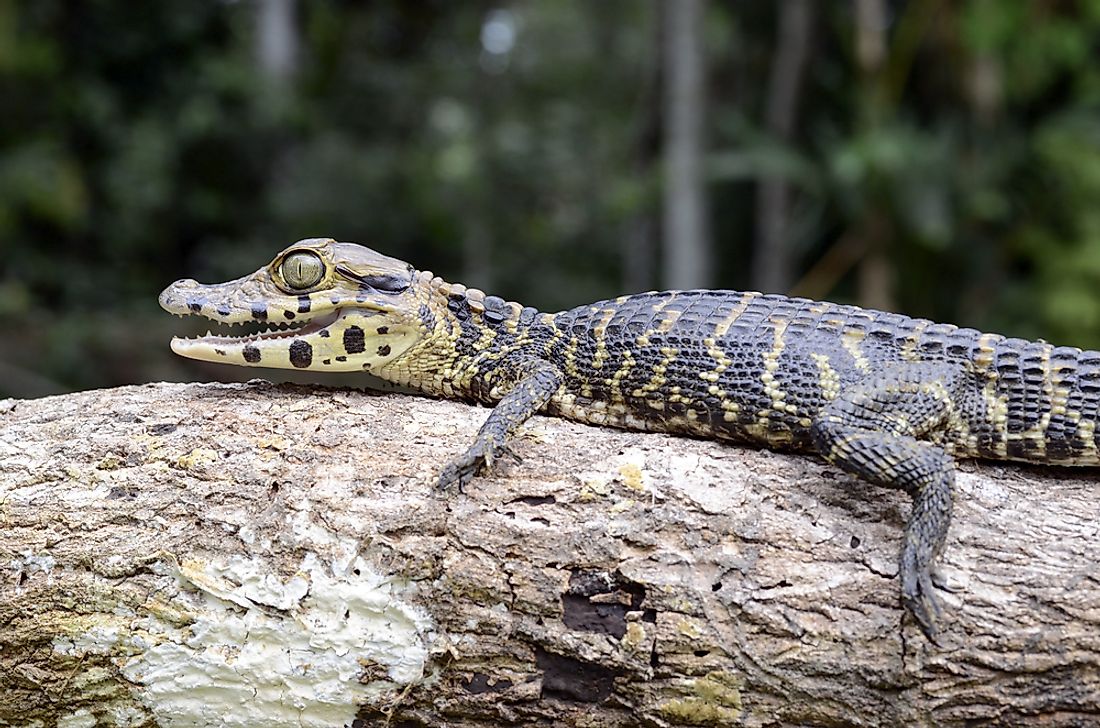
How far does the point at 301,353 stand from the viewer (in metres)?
3.42

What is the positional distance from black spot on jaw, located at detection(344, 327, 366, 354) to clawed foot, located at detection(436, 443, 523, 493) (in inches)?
28.5

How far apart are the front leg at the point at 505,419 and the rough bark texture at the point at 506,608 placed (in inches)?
3.7

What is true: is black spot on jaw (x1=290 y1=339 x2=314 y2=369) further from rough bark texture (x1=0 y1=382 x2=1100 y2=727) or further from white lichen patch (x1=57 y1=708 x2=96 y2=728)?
white lichen patch (x1=57 y1=708 x2=96 y2=728)

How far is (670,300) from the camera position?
11.9ft

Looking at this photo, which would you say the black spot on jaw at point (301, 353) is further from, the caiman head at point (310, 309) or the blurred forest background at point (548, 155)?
the blurred forest background at point (548, 155)

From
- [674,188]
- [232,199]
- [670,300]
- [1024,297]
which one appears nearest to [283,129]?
[232,199]

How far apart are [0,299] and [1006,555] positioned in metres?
10.6

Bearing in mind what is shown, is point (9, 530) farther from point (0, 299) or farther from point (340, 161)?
point (340, 161)

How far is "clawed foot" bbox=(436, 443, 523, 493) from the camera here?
299cm

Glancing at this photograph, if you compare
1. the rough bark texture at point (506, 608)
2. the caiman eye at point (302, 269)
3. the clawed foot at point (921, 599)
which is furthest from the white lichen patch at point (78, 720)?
the clawed foot at point (921, 599)

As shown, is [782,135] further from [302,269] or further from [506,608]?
[506,608]

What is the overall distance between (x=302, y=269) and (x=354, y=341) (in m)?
0.34

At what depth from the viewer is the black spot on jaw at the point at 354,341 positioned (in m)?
3.45

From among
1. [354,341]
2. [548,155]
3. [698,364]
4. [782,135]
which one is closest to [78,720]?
[354,341]
